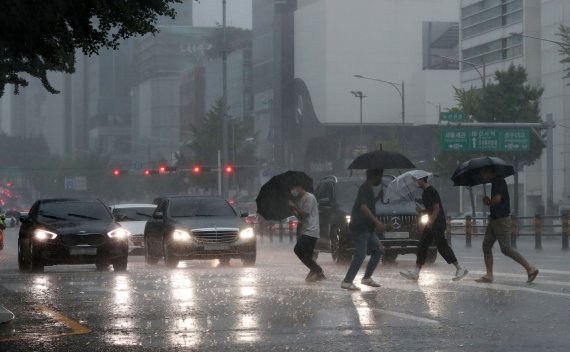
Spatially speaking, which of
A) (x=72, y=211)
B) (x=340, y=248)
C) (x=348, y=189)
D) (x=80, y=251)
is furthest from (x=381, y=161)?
(x=72, y=211)

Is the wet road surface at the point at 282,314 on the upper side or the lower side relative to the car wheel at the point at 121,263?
upper

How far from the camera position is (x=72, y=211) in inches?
1090

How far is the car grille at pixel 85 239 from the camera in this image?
26094mm

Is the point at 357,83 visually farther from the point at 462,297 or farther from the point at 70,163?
the point at 462,297

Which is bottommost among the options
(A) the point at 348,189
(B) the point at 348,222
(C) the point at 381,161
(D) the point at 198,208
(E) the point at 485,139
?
(B) the point at 348,222

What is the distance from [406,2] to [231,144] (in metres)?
36.6

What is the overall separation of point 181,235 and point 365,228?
32.5 feet

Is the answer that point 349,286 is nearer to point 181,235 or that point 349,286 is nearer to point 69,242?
point 69,242

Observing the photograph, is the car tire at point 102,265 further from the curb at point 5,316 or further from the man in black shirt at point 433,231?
the curb at point 5,316

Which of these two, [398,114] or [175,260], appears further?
[398,114]

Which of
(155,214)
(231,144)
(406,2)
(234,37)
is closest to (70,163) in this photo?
(234,37)

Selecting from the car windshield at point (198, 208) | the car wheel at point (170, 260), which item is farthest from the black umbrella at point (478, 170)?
the car windshield at point (198, 208)

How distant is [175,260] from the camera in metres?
28.2

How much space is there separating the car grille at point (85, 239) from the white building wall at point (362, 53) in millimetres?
106702
